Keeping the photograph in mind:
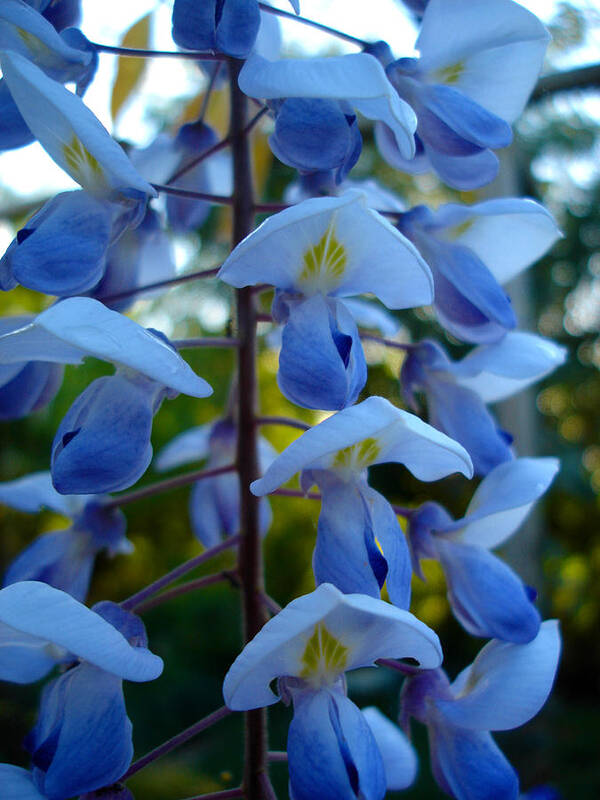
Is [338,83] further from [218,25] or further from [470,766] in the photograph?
[470,766]

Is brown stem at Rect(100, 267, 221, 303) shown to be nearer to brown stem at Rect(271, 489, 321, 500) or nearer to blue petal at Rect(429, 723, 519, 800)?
brown stem at Rect(271, 489, 321, 500)

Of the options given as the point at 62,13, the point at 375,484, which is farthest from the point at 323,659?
the point at 375,484

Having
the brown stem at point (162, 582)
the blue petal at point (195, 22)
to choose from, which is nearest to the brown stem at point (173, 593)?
the brown stem at point (162, 582)

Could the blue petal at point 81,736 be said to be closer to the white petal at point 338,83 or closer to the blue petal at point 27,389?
the blue petal at point 27,389

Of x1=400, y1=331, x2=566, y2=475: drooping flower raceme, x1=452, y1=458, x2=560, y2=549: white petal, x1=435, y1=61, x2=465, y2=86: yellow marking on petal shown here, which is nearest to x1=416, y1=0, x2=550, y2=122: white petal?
x1=435, y1=61, x2=465, y2=86: yellow marking on petal

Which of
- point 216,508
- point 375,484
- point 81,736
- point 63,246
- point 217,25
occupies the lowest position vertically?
point 375,484

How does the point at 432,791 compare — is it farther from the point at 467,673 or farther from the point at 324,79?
the point at 324,79

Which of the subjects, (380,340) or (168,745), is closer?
(168,745)

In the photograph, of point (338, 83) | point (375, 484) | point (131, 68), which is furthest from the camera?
point (375, 484)
